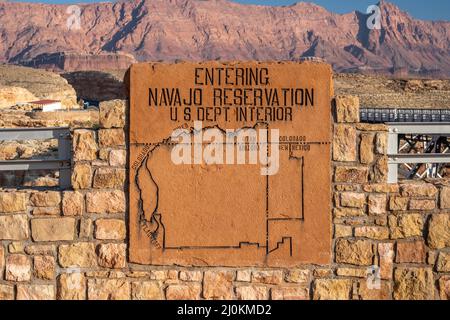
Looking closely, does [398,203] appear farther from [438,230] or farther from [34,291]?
[34,291]

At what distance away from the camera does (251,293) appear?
4766 millimetres

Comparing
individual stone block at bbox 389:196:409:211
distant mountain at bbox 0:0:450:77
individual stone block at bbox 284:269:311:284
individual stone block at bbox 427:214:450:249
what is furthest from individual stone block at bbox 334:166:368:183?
distant mountain at bbox 0:0:450:77

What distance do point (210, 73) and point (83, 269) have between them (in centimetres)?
175

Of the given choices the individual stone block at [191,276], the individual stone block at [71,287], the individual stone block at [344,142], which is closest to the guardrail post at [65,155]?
the individual stone block at [71,287]

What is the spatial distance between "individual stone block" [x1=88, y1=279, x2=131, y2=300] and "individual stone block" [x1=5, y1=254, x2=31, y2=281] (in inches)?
18.6

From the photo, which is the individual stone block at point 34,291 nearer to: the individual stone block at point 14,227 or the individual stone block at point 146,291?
the individual stone block at point 14,227

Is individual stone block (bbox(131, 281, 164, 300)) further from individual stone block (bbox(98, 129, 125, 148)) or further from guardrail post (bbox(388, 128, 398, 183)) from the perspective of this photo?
guardrail post (bbox(388, 128, 398, 183))

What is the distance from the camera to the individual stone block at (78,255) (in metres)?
4.73

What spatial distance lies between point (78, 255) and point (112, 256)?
0.25 m

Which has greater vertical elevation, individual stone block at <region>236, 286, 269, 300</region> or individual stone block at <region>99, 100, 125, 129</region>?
individual stone block at <region>99, 100, 125, 129</region>

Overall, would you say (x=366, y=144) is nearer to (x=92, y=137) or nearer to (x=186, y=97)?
(x=186, y=97)

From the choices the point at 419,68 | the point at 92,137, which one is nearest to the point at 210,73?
the point at 92,137

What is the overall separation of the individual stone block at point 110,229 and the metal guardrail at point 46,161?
412mm

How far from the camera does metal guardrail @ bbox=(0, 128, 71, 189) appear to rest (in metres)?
4.77
